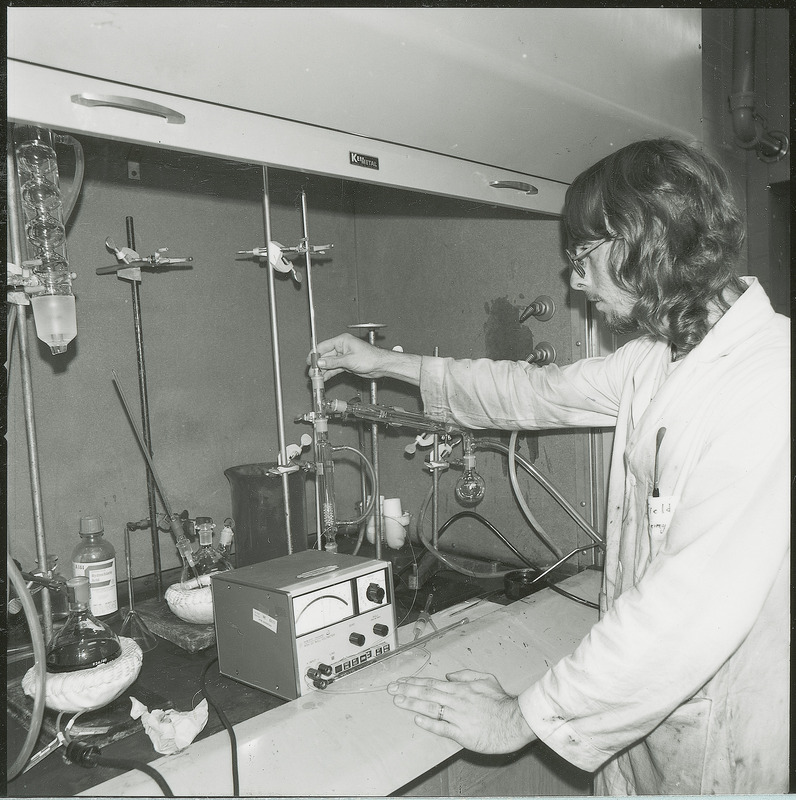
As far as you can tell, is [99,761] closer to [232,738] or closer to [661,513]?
[232,738]

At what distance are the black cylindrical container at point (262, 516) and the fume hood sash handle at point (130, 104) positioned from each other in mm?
913

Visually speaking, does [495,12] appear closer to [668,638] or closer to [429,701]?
[668,638]

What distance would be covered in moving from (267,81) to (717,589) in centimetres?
88

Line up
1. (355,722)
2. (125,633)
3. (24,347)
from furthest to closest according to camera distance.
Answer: (125,633)
(24,347)
(355,722)

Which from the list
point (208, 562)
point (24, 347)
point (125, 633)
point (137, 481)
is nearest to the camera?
point (24, 347)

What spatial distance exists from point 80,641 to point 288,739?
1.29 feet

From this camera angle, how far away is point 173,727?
904 mm

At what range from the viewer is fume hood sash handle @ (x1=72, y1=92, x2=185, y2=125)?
78 centimetres


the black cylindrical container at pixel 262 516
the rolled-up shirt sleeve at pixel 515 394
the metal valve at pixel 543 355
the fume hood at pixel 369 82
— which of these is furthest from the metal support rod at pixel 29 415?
the metal valve at pixel 543 355

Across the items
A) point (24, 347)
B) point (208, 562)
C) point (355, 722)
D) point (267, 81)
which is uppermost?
point (267, 81)

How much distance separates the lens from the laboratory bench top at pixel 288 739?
2.77ft

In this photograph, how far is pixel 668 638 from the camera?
875mm

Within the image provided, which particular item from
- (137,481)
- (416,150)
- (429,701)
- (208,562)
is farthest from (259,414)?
(429,701)

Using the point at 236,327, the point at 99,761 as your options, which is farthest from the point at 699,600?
the point at 236,327
